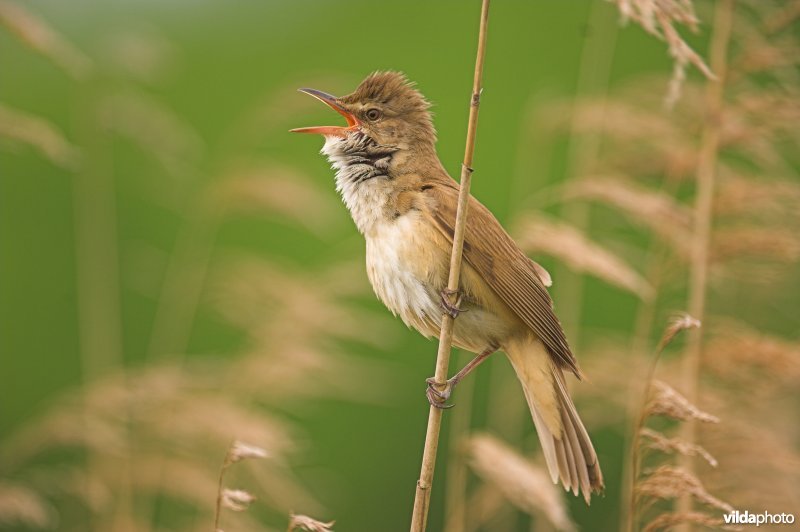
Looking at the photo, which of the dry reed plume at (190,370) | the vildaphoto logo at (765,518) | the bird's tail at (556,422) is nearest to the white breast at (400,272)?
the bird's tail at (556,422)

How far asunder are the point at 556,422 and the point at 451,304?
60cm

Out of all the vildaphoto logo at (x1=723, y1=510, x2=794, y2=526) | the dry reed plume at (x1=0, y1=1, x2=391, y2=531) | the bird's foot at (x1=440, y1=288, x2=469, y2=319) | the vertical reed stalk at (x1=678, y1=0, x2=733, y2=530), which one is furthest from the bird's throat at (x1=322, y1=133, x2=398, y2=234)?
the vildaphoto logo at (x1=723, y1=510, x2=794, y2=526)

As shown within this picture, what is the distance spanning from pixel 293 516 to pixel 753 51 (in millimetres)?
2029

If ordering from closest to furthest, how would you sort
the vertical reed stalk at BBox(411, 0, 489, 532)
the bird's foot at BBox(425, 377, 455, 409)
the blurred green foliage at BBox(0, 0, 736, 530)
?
the vertical reed stalk at BBox(411, 0, 489, 532), the bird's foot at BBox(425, 377, 455, 409), the blurred green foliage at BBox(0, 0, 736, 530)

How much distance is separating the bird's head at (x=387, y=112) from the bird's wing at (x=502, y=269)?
10.4 inches

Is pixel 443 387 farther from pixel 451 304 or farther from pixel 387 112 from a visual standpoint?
pixel 387 112

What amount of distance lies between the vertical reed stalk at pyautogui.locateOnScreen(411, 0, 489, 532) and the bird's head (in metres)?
0.79

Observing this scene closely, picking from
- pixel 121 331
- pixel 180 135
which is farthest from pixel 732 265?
pixel 121 331

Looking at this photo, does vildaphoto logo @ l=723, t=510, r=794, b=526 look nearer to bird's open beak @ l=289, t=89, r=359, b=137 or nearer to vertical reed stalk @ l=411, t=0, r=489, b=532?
vertical reed stalk @ l=411, t=0, r=489, b=532

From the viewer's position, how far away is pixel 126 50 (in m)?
3.74

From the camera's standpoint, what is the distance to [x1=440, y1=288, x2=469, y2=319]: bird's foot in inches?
91.5

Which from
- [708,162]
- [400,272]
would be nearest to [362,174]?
[400,272]

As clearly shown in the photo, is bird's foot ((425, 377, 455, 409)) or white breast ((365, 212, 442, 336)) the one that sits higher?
white breast ((365, 212, 442, 336))

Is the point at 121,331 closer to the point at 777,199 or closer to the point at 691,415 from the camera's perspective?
the point at 777,199
